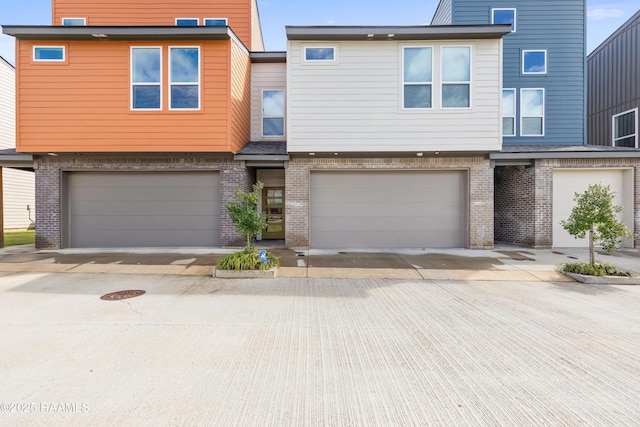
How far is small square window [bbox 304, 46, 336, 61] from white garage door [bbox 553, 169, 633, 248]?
9.05 meters

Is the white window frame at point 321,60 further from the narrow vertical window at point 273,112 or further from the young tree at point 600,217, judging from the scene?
the young tree at point 600,217

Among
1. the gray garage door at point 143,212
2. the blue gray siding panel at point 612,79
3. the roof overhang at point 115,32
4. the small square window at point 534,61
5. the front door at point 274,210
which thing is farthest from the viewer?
the blue gray siding panel at point 612,79

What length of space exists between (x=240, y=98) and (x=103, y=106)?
4360mm

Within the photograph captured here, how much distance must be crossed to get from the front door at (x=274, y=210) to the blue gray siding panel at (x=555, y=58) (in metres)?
9.87

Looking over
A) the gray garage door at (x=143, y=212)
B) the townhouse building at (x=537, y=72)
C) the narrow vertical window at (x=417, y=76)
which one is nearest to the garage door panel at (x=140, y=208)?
the gray garage door at (x=143, y=212)

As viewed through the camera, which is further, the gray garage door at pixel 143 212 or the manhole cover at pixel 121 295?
the gray garage door at pixel 143 212

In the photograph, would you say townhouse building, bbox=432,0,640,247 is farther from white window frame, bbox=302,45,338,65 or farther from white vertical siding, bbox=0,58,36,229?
white vertical siding, bbox=0,58,36,229

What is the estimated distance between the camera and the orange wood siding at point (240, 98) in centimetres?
1018

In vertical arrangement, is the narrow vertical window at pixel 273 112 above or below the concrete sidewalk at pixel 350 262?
above

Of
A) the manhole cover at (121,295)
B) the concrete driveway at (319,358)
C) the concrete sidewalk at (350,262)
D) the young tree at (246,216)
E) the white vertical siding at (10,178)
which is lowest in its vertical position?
the concrete driveway at (319,358)

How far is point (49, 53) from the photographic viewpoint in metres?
9.76

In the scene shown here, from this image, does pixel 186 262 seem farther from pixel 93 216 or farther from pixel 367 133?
pixel 367 133

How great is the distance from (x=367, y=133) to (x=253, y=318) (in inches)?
296

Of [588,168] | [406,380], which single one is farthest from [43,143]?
[588,168]
